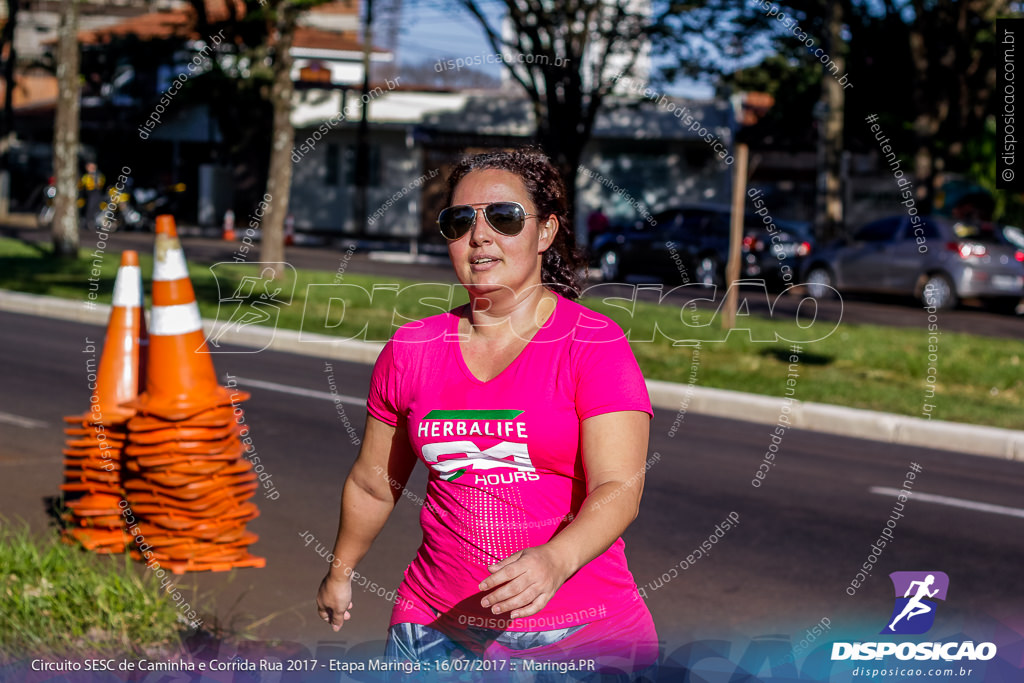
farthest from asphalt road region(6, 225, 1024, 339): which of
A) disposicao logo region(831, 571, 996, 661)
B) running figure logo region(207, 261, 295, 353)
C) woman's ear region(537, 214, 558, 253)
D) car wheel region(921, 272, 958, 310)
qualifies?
woman's ear region(537, 214, 558, 253)

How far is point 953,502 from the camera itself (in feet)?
24.4

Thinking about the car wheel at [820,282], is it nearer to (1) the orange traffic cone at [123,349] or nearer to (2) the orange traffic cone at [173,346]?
(1) the orange traffic cone at [123,349]

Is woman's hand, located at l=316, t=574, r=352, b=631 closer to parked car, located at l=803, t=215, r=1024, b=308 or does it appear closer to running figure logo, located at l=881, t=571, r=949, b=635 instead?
running figure logo, located at l=881, t=571, r=949, b=635

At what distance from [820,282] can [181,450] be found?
1785 centimetres

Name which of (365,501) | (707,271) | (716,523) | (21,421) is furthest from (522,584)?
(707,271)

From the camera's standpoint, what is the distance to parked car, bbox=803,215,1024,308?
19047 millimetres

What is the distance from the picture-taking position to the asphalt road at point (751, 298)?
17.2 metres

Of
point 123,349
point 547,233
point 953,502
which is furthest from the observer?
point 953,502

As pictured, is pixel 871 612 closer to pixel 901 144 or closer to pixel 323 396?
pixel 323 396

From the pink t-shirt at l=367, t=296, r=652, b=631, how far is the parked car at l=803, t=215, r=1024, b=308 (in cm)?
1790

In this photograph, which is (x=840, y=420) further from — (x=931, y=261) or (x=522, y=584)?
(x=931, y=261)

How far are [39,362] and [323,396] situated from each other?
11.0 ft

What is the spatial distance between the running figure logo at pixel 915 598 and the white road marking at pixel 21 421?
6084mm

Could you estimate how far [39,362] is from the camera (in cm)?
1189
